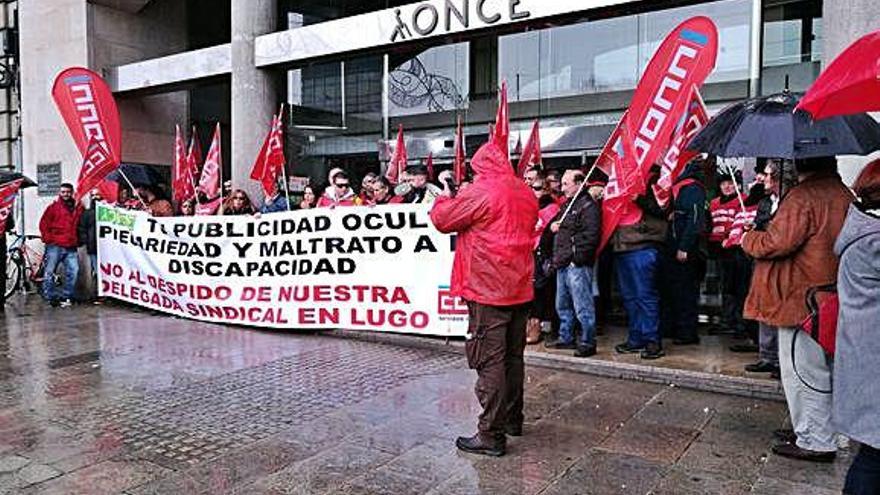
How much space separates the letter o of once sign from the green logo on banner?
190 inches

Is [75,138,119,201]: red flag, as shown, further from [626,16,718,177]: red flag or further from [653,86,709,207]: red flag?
[653,86,709,207]: red flag

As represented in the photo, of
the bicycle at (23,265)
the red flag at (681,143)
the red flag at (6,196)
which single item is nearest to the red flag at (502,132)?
the red flag at (681,143)

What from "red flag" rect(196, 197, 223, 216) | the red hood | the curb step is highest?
the red hood

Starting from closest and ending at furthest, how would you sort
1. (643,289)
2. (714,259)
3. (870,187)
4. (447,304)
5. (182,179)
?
(870,187), (643,289), (447,304), (714,259), (182,179)

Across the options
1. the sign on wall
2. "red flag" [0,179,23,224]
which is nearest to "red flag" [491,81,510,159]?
"red flag" [0,179,23,224]

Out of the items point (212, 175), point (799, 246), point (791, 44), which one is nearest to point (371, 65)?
point (212, 175)

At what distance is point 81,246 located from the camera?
11508mm

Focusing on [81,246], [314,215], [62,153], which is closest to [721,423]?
[314,215]

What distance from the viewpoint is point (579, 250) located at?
6594mm

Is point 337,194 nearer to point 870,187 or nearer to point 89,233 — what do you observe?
point 89,233

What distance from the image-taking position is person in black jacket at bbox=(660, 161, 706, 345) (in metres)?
7.00

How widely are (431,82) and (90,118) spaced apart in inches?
208

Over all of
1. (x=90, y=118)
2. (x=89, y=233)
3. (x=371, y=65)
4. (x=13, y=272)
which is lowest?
(x=13, y=272)

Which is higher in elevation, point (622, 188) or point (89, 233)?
Answer: point (622, 188)
